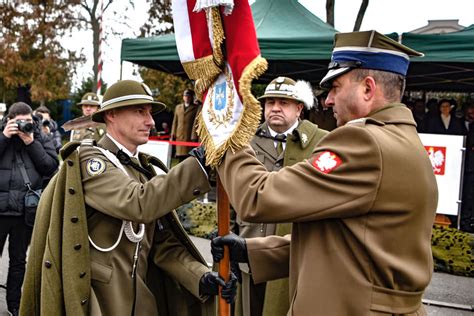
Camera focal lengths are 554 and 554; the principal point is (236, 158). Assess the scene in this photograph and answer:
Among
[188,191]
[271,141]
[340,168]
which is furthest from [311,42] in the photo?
[340,168]

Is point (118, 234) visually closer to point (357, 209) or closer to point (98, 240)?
point (98, 240)

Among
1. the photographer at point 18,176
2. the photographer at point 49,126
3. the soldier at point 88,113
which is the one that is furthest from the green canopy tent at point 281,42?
the photographer at point 18,176

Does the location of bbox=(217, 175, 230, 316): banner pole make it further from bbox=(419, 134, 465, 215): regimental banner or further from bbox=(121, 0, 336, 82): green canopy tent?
bbox=(121, 0, 336, 82): green canopy tent

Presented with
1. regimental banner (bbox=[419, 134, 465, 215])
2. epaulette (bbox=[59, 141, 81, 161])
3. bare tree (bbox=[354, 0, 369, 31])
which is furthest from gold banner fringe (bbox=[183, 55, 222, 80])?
bare tree (bbox=[354, 0, 369, 31])

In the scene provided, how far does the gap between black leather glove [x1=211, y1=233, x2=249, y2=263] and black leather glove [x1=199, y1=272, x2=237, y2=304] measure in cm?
13

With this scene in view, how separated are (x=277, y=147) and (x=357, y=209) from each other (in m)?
2.59

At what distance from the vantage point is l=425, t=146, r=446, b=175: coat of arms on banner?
689 centimetres

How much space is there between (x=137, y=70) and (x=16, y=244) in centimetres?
1730

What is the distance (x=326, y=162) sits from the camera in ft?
6.13

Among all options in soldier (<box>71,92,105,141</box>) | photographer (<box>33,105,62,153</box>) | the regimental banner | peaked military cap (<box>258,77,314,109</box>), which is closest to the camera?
peaked military cap (<box>258,77,314,109</box>)

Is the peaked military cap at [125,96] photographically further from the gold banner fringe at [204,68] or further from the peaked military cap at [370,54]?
the peaked military cap at [370,54]

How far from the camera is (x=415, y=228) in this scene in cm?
194

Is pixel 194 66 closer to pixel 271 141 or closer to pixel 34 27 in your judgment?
pixel 271 141

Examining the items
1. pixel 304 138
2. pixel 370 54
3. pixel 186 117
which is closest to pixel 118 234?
pixel 370 54
